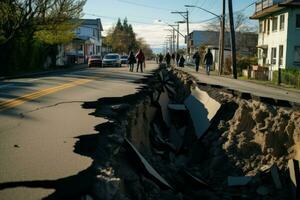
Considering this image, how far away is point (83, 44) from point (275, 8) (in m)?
46.9

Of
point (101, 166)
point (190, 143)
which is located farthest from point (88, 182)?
point (190, 143)

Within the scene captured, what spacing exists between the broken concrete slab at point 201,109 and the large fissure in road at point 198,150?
0.19 feet

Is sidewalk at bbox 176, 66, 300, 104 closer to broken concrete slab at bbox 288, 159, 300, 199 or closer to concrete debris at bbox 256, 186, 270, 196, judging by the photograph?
concrete debris at bbox 256, 186, 270, 196

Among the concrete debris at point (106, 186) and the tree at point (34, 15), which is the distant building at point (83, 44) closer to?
the tree at point (34, 15)

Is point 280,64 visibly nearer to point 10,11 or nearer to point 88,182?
point 10,11

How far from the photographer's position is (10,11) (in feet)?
124

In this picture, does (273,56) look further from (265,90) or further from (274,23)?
(265,90)

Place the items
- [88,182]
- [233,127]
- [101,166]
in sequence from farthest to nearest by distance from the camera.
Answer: [233,127]
[101,166]
[88,182]

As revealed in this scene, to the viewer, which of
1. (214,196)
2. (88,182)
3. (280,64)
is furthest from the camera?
(280,64)

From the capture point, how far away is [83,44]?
84750 millimetres

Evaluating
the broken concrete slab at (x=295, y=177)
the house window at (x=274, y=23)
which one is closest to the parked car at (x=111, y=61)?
the house window at (x=274, y=23)

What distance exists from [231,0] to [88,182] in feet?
110

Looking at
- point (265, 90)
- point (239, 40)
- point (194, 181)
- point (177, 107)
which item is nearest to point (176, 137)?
point (177, 107)

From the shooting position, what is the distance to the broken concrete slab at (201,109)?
1596 cm
